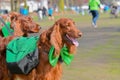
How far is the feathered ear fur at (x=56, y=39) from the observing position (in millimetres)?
6766

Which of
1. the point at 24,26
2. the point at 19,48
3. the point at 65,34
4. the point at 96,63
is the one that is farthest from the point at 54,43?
the point at 96,63

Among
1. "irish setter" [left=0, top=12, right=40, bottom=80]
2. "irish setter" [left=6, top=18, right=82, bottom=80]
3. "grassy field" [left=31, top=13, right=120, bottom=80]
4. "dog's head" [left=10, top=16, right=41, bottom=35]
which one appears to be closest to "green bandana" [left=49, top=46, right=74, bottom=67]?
"irish setter" [left=6, top=18, right=82, bottom=80]

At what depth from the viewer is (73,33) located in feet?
22.3

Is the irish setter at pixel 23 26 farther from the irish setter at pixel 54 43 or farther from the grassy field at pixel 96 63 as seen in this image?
the grassy field at pixel 96 63

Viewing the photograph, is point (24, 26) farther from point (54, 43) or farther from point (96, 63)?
point (96, 63)

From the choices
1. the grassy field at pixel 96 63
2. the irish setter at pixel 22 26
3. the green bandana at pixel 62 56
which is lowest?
the grassy field at pixel 96 63

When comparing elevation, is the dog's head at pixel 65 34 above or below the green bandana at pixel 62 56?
above

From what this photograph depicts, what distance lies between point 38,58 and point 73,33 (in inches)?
26.1

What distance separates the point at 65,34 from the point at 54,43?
25 cm

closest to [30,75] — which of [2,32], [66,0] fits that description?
[2,32]

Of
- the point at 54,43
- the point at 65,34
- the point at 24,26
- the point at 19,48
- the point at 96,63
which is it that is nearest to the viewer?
the point at 54,43

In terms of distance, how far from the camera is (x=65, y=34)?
22.7 ft

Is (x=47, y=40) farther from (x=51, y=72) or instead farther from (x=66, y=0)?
(x=66, y=0)

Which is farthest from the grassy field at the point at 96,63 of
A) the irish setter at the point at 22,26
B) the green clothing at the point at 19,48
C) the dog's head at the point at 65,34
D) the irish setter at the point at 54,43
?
the dog's head at the point at 65,34
